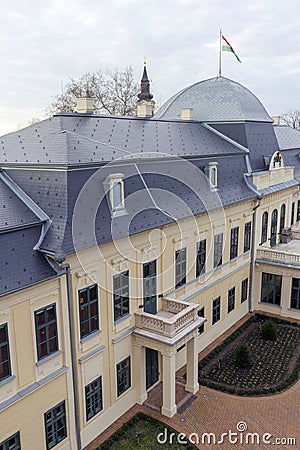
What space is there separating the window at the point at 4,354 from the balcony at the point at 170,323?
5.75 meters

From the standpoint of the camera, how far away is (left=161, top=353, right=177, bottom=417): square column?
53.4ft

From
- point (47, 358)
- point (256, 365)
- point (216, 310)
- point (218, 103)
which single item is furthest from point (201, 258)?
point (218, 103)

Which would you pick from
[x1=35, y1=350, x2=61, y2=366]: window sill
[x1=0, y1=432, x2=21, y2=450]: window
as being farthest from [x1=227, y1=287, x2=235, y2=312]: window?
[x1=0, y1=432, x2=21, y2=450]: window

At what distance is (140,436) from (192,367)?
377cm

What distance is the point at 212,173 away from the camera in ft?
72.8

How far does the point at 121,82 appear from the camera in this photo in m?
50.1

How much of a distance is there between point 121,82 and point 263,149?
27374 millimetres

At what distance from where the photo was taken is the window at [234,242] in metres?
23.9

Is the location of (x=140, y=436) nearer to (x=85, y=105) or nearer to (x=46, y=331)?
(x=46, y=331)

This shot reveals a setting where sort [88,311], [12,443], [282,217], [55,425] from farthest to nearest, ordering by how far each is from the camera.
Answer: [282,217] < [88,311] < [55,425] < [12,443]

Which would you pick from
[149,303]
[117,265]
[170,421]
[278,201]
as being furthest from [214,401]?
[278,201]

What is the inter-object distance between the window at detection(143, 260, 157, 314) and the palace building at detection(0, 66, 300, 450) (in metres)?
0.08

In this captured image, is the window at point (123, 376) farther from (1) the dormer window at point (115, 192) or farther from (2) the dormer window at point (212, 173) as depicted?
(2) the dormer window at point (212, 173)

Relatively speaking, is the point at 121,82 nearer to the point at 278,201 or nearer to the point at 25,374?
the point at 278,201
